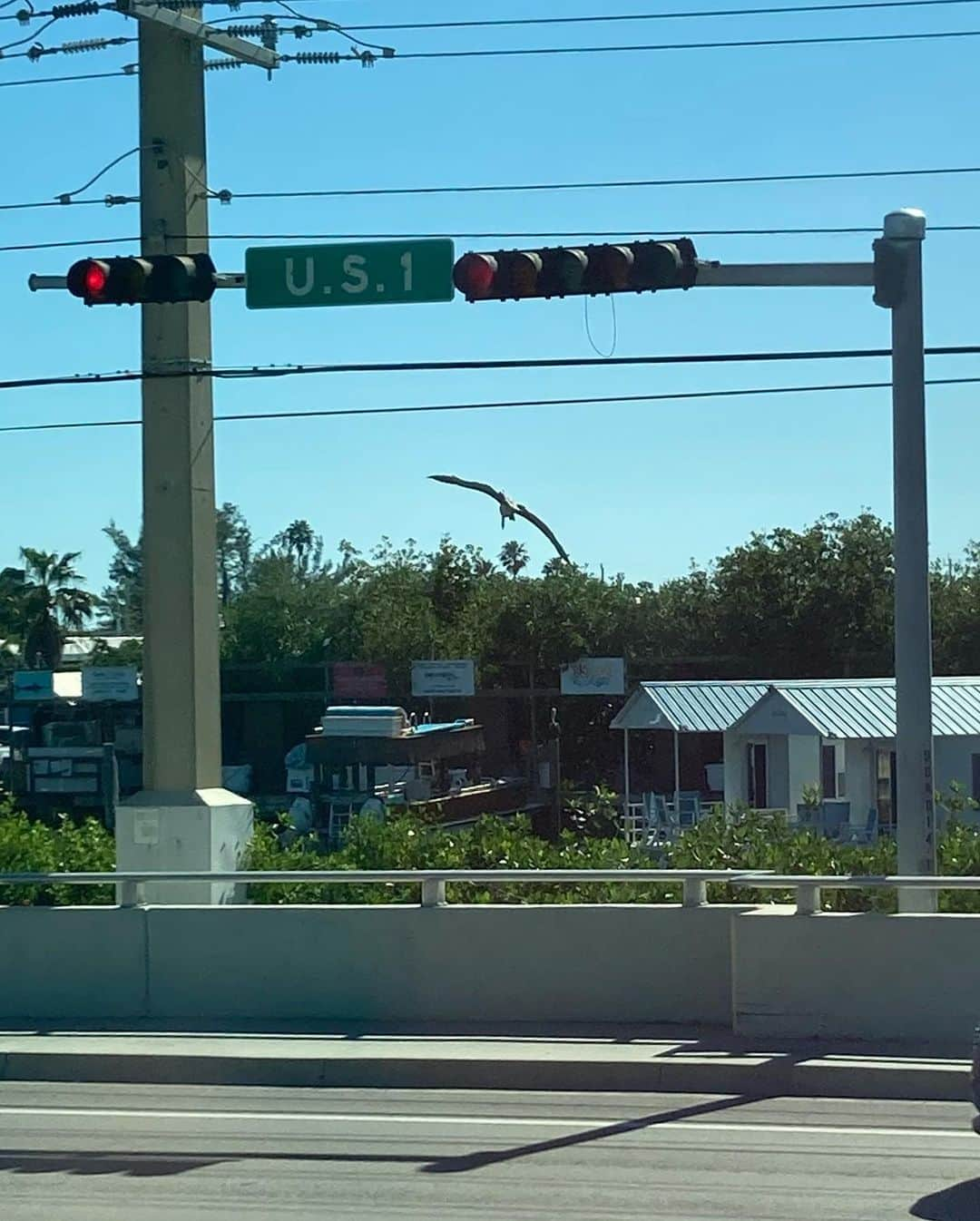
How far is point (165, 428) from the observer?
15016mm

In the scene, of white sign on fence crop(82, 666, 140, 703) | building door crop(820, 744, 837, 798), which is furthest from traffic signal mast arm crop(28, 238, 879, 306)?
white sign on fence crop(82, 666, 140, 703)

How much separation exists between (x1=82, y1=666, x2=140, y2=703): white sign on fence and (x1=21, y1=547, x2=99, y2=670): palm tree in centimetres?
2306

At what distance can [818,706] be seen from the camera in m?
27.4

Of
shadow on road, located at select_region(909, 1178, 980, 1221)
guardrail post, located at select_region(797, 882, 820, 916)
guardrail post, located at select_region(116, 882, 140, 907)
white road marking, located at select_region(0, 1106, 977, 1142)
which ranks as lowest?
white road marking, located at select_region(0, 1106, 977, 1142)

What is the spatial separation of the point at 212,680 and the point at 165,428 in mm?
2363

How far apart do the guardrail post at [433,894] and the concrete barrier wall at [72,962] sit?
217cm

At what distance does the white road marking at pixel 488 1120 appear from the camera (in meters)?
8.91

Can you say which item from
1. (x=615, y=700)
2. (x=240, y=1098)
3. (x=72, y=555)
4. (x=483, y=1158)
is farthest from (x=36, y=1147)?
(x=72, y=555)

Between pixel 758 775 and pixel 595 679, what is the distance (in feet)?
26.8

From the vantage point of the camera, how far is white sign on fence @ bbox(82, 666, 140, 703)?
4103 cm

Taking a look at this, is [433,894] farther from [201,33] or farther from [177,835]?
[201,33]

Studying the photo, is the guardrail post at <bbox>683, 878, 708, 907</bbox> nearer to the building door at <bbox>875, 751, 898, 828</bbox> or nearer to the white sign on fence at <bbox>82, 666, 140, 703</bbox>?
the building door at <bbox>875, 751, 898, 828</bbox>

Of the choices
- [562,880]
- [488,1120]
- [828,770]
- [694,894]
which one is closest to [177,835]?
[562,880]

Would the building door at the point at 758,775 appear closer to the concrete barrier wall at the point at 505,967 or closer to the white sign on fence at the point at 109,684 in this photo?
the white sign on fence at the point at 109,684
